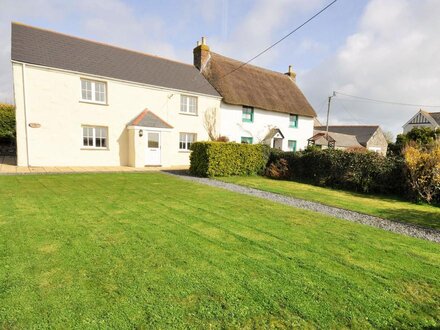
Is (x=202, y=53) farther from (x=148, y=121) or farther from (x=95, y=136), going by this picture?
(x=95, y=136)

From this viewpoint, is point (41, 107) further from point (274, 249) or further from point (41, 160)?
point (274, 249)

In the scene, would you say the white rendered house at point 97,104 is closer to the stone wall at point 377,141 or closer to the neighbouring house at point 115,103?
the neighbouring house at point 115,103

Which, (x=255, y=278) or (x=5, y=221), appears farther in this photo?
(x=5, y=221)

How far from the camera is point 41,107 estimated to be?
14.4 meters

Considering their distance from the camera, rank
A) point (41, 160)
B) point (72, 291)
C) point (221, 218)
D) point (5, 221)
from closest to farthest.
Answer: point (72, 291)
point (5, 221)
point (221, 218)
point (41, 160)

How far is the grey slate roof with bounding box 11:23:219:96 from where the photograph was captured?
48.4 ft

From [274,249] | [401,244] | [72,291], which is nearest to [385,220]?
[401,244]

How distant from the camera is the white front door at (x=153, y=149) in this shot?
17.4 meters

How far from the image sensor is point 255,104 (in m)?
23.0

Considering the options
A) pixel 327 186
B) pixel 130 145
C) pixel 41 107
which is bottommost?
pixel 327 186

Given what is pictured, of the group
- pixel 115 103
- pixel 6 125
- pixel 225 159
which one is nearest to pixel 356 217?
pixel 225 159

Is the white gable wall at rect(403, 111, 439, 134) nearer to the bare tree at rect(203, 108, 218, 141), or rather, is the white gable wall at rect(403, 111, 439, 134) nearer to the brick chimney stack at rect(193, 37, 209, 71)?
the brick chimney stack at rect(193, 37, 209, 71)

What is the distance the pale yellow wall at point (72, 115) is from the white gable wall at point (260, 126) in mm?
5224

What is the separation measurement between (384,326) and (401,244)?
3169 millimetres
